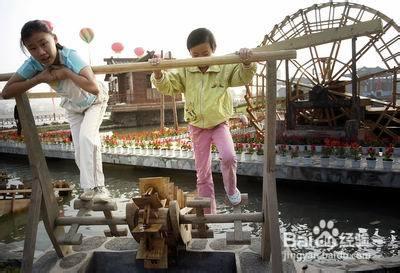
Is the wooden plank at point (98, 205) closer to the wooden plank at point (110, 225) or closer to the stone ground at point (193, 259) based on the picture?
the wooden plank at point (110, 225)

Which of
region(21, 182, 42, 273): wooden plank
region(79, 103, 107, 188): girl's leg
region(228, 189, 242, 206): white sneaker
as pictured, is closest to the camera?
region(21, 182, 42, 273): wooden plank

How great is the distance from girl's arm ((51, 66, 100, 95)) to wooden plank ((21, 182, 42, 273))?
2.74 feet

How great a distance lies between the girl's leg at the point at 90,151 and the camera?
2.50m

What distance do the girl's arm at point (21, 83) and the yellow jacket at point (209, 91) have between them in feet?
2.90

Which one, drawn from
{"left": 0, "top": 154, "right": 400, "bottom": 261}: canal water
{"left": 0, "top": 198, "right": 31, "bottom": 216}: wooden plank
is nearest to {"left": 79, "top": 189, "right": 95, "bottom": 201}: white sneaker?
{"left": 0, "top": 154, "right": 400, "bottom": 261}: canal water

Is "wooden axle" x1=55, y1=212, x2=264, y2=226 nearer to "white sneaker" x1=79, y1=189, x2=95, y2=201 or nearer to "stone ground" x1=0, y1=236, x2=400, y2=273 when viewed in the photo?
"white sneaker" x1=79, y1=189, x2=95, y2=201

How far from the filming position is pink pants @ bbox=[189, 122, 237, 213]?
9.45 feet

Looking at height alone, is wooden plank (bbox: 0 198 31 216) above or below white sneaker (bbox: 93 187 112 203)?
below

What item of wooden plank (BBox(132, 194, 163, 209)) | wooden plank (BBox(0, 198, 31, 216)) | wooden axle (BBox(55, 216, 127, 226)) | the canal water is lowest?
the canal water

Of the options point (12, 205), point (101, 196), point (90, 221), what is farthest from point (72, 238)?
point (12, 205)

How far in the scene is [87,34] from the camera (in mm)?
26656

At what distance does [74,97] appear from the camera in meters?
2.54

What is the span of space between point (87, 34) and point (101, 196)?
2675 cm

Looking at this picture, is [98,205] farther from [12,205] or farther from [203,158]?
[12,205]
